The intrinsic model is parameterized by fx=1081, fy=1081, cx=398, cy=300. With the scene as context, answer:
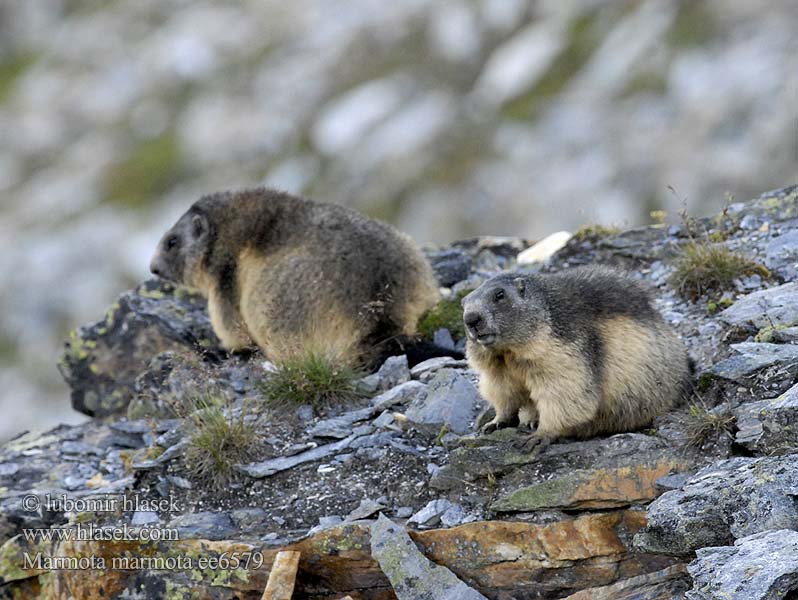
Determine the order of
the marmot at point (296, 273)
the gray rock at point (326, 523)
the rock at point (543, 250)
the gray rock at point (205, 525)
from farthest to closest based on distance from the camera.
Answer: the rock at point (543, 250) < the marmot at point (296, 273) < the gray rock at point (205, 525) < the gray rock at point (326, 523)

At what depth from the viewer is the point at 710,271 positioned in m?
14.2

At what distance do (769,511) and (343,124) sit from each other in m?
105

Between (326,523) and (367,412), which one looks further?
(367,412)

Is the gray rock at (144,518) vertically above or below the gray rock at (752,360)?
below

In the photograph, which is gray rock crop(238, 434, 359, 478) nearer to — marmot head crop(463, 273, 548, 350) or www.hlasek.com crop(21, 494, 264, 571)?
www.hlasek.com crop(21, 494, 264, 571)

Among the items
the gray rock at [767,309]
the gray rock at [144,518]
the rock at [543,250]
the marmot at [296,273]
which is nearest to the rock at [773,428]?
the gray rock at [767,309]

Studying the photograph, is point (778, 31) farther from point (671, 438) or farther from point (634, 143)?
point (671, 438)

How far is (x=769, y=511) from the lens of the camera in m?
8.59

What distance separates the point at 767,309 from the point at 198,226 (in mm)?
8406

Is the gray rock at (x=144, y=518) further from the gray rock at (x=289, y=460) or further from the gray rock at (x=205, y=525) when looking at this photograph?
the gray rock at (x=289, y=460)

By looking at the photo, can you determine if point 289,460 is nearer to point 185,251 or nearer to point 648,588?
point 648,588

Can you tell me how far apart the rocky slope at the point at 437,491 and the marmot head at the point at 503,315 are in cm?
112

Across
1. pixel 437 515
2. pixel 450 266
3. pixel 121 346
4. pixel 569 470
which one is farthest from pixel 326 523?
pixel 450 266

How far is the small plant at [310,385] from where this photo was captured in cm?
1330
